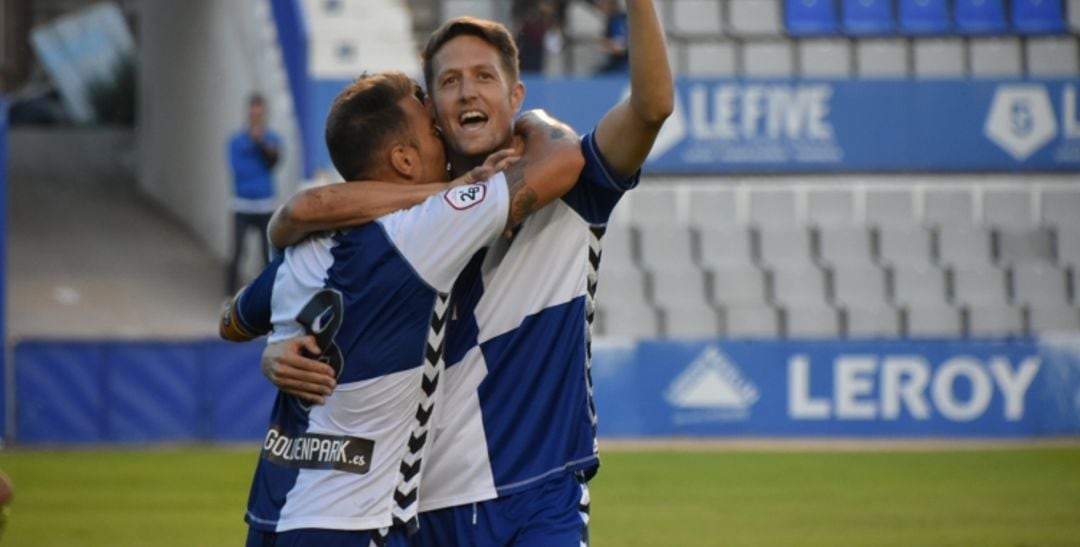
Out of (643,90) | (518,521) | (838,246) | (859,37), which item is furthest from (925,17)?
(518,521)

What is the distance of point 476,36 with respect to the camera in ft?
14.2

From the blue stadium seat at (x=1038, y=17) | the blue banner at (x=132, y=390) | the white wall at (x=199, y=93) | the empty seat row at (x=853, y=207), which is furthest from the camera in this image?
the white wall at (x=199, y=93)

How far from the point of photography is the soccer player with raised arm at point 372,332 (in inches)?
156

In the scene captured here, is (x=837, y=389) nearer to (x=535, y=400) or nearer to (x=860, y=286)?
(x=860, y=286)

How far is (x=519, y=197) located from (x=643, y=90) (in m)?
0.38

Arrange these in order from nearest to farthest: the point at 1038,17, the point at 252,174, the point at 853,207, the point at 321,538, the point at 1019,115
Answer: the point at 321,538 → the point at 252,174 → the point at 853,207 → the point at 1019,115 → the point at 1038,17

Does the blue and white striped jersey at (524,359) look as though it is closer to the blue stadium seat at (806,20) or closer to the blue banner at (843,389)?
the blue banner at (843,389)

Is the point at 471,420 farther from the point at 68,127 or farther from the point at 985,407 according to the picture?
the point at 68,127

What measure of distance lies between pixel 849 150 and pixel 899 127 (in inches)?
23.0

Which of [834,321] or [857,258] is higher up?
[857,258]

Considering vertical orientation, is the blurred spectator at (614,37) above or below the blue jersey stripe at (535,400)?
above

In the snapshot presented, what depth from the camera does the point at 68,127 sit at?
2614 cm

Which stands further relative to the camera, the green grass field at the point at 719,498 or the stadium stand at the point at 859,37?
the stadium stand at the point at 859,37

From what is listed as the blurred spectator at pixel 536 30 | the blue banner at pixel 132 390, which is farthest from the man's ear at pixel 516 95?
the blurred spectator at pixel 536 30
